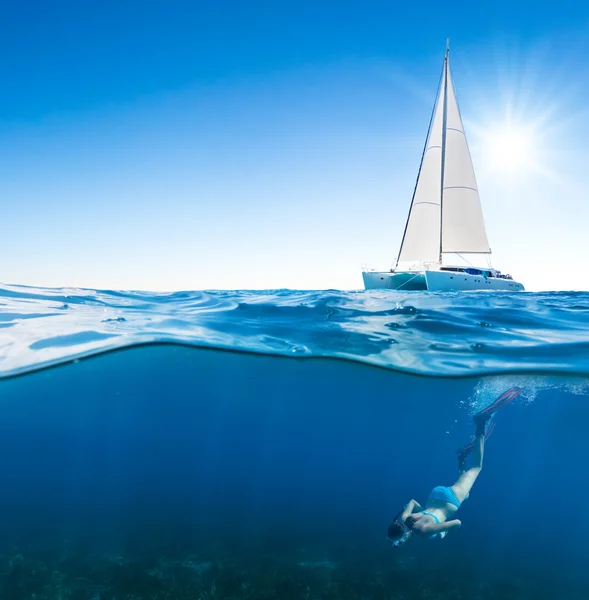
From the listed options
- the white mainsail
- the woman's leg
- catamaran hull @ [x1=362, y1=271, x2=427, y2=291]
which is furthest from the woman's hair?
the white mainsail

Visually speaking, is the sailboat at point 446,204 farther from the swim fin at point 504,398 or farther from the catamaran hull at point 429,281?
the swim fin at point 504,398

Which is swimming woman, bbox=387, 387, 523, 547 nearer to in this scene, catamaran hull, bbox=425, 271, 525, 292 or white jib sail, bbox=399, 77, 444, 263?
catamaran hull, bbox=425, 271, 525, 292

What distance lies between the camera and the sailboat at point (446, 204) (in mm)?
37312

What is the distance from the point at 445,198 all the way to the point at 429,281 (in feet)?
35.6

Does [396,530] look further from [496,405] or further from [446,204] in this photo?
[446,204]

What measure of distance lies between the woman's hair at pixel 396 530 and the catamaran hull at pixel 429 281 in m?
26.4

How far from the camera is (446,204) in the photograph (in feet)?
124

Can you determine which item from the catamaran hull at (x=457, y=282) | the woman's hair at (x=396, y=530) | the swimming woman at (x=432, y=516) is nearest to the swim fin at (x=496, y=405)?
the swimming woman at (x=432, y=516)

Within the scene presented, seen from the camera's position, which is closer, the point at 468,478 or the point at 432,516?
the point at 432,516

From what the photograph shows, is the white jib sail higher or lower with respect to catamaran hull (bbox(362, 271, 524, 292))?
higher

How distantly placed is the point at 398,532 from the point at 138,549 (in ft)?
23.7

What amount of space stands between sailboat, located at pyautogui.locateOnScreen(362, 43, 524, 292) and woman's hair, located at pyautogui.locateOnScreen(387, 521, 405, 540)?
94.8 ft

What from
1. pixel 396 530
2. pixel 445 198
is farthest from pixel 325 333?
pixel 445 198

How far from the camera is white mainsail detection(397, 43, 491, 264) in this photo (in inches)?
1476
